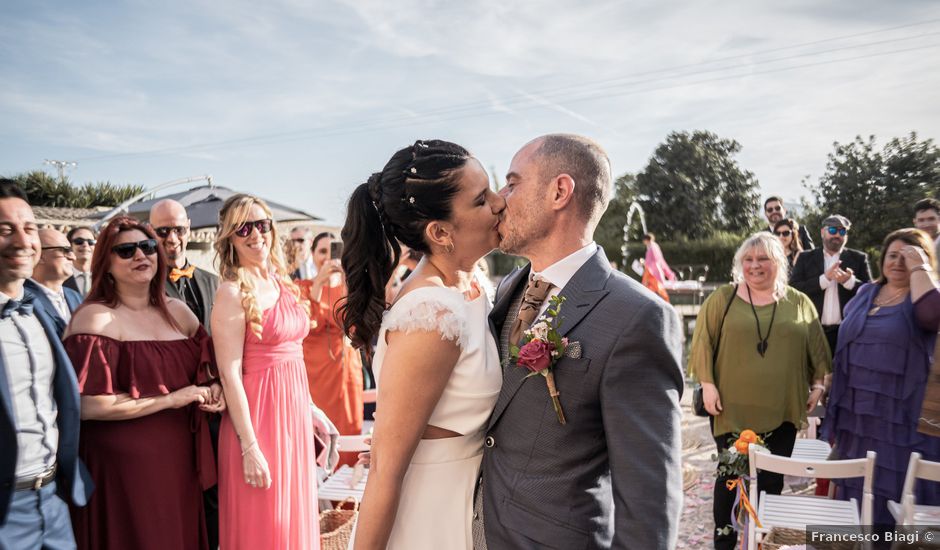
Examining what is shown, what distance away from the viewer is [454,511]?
204 cm

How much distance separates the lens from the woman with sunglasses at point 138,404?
292 centimetres

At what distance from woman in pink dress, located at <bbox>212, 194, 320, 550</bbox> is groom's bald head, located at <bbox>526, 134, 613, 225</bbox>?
210 cm

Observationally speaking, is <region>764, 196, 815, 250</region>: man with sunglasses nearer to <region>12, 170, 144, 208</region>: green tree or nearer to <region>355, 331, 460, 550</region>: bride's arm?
<region>355, 331, 460, 550</region>: bride's arm

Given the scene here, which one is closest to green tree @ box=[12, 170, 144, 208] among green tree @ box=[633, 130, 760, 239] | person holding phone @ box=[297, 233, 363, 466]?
person holding phone @ box=[297, 233, 363, 466]

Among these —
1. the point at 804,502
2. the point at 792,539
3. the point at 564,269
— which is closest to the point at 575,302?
the point at 564,269

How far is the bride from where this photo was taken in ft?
5.90

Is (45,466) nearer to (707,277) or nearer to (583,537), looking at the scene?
(583,537)

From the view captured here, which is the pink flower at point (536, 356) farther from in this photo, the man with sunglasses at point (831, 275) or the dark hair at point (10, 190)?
the man with sunglasses at point (831, 275)

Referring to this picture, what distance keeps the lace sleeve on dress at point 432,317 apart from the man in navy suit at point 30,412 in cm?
185

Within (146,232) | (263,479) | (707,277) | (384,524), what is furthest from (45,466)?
(707,277)

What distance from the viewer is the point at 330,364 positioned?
546 cm

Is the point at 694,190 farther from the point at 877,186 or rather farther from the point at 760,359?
the point at 760,359

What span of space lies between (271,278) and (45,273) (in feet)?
6.04

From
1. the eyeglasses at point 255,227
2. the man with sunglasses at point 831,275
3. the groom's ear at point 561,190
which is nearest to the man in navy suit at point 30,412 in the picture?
the eyeglasses at point 255,227
